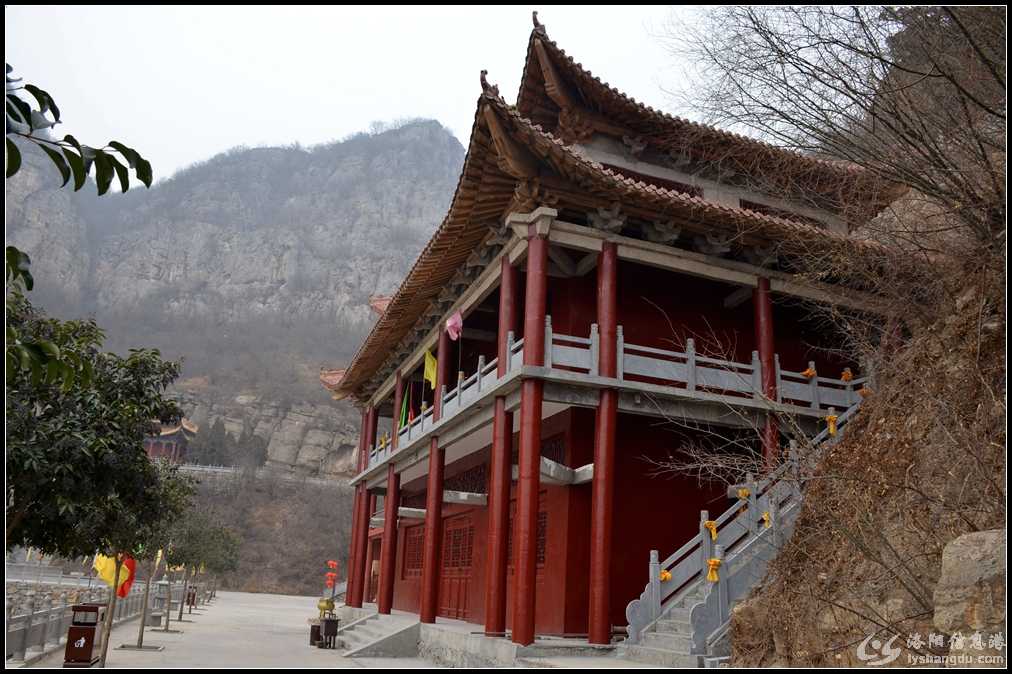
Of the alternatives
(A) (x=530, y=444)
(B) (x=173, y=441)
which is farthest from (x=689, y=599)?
(B) (x=173, y=441)

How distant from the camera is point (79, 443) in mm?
8359

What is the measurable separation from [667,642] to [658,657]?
0.79 ft

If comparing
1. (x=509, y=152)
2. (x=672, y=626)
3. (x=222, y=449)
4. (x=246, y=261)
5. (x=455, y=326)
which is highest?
(x=246, y=261)

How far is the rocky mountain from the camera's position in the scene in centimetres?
10525

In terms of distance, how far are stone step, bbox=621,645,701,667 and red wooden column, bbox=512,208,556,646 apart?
1.47 meters

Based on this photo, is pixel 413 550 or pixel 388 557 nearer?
pixel 388 557

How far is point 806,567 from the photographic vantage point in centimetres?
856

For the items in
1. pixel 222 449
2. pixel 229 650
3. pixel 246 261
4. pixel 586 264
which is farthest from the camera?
pixel 246 261

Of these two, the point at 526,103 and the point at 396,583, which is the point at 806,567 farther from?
the point at 396,583

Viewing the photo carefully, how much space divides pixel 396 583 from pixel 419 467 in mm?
5756

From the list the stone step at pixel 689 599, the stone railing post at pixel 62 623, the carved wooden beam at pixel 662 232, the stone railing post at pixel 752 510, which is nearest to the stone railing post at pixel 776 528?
the stone railing post at pixel 752 510

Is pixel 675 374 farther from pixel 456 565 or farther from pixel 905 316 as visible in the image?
pixel 456 565

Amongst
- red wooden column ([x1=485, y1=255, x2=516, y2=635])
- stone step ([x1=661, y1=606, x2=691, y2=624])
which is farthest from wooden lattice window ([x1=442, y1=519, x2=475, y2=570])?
stone step ([x1=661, y1=606, x2=691, y2=624])

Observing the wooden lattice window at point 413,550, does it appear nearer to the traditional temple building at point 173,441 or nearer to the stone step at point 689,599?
the stone step at point 689,599
